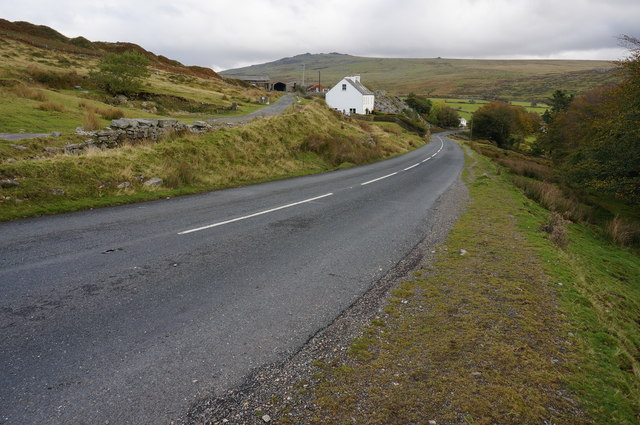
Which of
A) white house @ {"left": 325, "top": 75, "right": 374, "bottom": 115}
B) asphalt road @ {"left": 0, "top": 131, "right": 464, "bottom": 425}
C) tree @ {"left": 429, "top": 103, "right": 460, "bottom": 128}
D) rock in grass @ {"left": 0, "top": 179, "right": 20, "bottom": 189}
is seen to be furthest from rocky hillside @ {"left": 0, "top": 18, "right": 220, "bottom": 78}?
tree @ {"left": 429, "top": 103, "right": 460, "bottom": 128}

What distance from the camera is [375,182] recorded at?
52.8ft

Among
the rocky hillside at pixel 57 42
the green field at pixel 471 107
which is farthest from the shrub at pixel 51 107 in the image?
the green field at pixel 471 107

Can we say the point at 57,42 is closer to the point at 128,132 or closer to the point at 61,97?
the point at 61,97

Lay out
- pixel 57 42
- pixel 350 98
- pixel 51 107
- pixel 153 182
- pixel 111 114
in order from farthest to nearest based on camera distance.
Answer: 1. pixel 350 98
2. pixel 57 42
3. pixel 111 114
4. pixel 51 107
5. pixel 153 182

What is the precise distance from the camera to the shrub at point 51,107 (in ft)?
69.2

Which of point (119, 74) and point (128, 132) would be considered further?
point (119, 74)

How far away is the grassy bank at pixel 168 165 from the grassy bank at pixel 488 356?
29.2ft

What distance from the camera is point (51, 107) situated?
2125 centimetres

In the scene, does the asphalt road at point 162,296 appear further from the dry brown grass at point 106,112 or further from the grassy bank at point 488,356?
the dry brown grass at point 106,112

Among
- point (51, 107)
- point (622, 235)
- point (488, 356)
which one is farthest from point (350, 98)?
point (488, 356)

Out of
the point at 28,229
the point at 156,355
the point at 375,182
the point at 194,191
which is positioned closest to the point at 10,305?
the point at 156,355

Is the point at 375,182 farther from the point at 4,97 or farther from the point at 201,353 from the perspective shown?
the point at 4,97

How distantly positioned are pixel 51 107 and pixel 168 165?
44.0 ft

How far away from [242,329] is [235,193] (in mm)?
9028
